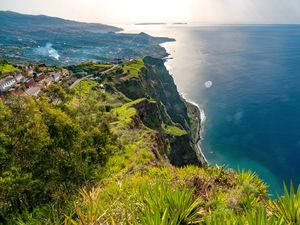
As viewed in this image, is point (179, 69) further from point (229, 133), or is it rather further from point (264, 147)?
point (264, 147)

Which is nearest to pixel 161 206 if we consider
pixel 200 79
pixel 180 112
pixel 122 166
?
pixel 122 166

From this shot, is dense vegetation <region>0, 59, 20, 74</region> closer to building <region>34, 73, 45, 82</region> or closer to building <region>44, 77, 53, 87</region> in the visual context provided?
building <region>34, 73, 45, 82</region>

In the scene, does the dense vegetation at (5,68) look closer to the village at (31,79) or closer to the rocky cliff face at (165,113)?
the village at (31,79)

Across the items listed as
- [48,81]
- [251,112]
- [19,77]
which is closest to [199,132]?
[251,112]

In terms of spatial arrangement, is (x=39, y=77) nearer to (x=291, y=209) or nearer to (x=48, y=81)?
(x=48, y=81)

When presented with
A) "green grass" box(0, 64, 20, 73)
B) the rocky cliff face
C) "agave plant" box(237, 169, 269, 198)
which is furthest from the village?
"agave plant" box(237, 169, 269, 198)

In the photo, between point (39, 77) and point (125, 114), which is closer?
point (125, 114)
